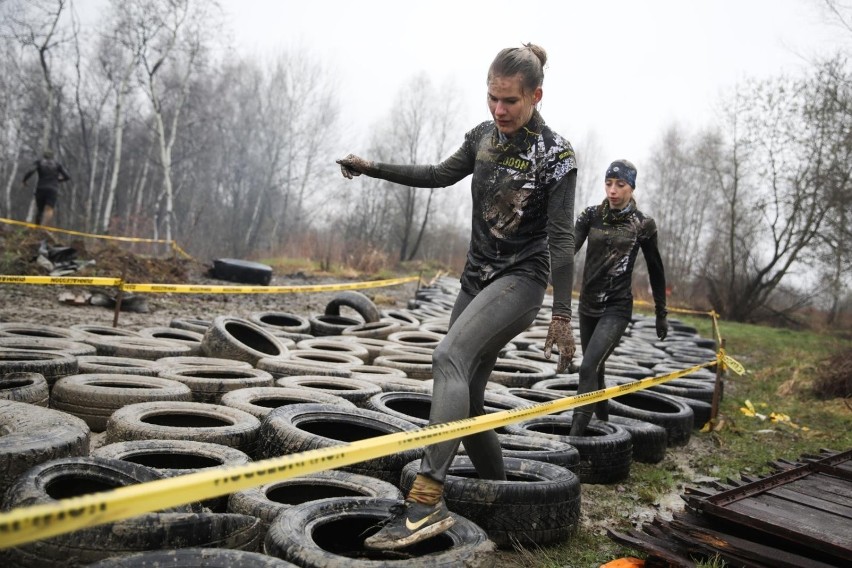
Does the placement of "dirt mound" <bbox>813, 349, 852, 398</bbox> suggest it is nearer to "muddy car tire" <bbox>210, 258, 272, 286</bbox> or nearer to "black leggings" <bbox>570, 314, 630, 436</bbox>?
"black leggings" <bbox>570, 314, 630, 436</bbox>

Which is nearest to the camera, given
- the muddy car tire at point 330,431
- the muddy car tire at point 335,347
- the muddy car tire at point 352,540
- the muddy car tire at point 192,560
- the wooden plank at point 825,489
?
the muddy car tire at point 192,560

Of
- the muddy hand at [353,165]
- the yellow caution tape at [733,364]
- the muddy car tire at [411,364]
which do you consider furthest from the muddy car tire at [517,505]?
the yellow caution tape at [733,364]

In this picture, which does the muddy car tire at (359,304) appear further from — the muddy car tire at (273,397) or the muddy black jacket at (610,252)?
the muddy black jacket at (610,252)

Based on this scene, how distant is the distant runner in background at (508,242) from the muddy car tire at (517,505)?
0.54 ft

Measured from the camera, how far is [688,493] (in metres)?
3.77

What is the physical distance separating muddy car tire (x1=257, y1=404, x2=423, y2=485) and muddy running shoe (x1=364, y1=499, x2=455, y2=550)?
2.95 ft

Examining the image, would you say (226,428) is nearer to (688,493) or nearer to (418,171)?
(418,171)

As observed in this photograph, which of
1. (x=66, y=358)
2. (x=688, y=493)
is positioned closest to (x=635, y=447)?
(x=688, y=493)

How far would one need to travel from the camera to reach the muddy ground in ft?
13.5

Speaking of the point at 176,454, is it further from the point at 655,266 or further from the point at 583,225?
the point at 655,266

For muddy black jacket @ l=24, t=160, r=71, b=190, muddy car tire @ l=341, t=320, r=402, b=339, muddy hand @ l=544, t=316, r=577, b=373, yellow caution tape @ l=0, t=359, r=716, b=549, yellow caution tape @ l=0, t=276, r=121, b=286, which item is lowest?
muddy car tire @ l=341, t=320, r=402, b=339

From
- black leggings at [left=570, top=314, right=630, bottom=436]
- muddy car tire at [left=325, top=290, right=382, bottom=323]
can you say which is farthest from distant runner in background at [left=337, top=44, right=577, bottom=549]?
muddy car tire at [left=325, top=290, right=382, bottom=323]

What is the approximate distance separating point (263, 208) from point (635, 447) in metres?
39.0

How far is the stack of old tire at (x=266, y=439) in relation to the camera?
2.24 meters
